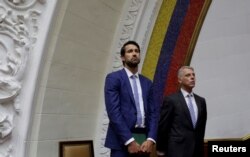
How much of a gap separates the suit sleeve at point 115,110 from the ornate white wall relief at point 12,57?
0.78 meters

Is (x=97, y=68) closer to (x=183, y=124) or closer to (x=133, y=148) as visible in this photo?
(x=183, y=124)

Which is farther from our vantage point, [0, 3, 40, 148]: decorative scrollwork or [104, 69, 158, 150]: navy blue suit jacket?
[0, 3, 40, 148]: decorative scrollwork

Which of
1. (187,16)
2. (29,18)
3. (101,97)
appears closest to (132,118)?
(29,18)

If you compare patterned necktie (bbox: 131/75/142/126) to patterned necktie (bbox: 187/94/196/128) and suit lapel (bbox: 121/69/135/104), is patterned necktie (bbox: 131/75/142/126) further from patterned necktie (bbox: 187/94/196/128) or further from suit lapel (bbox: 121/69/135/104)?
patterned necktie (bbox: 187/94/196/128)

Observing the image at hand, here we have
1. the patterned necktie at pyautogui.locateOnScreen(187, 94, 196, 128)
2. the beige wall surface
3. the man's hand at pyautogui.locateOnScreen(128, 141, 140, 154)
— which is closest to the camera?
the man's hand at pyautogui.locateOnScreen(128, 141, 140, 154)

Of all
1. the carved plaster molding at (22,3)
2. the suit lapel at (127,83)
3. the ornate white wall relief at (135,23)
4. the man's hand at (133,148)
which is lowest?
the man's hand at (133,148)

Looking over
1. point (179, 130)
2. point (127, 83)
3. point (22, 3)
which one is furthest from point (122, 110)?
point (22, 3)

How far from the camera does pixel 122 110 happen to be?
2.18 metres

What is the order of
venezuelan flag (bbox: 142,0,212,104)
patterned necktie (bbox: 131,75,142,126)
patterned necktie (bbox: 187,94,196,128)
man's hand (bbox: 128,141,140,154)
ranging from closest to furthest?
man's hand (bbox: 128,141,140,154), patterned necktie (bbox: 131,75,142,126), patterned necktie (bbox: 187,94,196,128), venezuelan flag (bbox: 142,0,212,104)

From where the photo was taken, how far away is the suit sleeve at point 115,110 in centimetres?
208

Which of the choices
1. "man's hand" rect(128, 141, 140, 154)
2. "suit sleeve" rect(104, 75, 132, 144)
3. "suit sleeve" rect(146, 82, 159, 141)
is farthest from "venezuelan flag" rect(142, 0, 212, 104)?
"man's hand" rect(128, 141, 140, 154)

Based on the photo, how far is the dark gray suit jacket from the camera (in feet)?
7.44

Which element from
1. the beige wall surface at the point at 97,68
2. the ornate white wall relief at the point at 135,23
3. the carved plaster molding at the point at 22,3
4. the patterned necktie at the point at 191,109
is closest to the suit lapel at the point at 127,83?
the patterned necktie at the point at 191,109

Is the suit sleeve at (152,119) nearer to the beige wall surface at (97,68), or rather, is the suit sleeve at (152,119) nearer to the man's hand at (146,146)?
the man's hand at (146,146)
